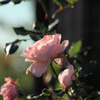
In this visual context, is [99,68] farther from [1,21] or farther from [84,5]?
[1,21]

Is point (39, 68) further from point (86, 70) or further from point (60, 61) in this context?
point (86, 70)

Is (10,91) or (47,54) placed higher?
(47,54)

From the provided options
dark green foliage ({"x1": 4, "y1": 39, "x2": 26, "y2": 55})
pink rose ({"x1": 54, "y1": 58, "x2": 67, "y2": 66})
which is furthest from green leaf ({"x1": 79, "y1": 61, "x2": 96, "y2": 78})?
dark green foliage ({"x1": 4, "y1": 39, "x2": 26, "y2": 55})

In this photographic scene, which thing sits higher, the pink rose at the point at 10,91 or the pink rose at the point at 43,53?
the pink rose at the point at 43,53

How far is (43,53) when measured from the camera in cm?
70

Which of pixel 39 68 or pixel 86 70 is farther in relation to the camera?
pixel 86 70

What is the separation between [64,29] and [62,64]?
2119 mm

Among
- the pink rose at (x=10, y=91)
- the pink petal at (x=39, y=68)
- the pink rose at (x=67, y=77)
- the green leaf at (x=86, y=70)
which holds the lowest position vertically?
the pink rose at (x=10, y=91)

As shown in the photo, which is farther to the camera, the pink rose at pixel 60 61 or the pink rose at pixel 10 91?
the pink rose at pixel 10 91

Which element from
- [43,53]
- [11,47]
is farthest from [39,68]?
[11,47]

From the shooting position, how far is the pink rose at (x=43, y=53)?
701 millimetres

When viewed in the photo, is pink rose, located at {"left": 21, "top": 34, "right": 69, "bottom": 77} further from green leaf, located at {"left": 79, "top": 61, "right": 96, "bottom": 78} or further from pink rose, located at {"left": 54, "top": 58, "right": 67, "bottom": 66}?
green leaf, located at {"left": 79, "top": 61, "right": 96, "bottom": 78}

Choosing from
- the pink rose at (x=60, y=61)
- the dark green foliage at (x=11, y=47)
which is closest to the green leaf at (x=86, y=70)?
the pink rose at (x=60, y=61)

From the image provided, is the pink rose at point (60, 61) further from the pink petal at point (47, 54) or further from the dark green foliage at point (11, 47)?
the dark green foliage at point (11, 47)
